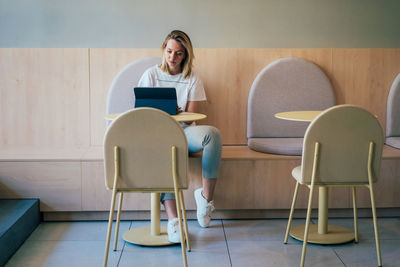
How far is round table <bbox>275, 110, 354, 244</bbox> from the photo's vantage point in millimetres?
2830

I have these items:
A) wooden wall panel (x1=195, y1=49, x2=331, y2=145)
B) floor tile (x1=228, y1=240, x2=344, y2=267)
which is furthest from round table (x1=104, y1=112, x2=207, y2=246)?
wooden wall panel (x1=195, y1=49, x2=331, y2=145)

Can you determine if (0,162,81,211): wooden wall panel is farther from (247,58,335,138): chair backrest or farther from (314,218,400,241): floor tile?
(314,218,400,241): floor tile

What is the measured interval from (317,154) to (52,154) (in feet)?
6.17

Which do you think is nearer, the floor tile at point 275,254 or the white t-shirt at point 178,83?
the floor tile at point 275,254

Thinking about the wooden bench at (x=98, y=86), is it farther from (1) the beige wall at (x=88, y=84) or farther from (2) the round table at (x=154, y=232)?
(2) the round table at (x=154, y=232)

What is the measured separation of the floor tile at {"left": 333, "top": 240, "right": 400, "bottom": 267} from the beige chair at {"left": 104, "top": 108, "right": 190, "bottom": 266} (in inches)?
35.7

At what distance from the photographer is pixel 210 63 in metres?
3.82

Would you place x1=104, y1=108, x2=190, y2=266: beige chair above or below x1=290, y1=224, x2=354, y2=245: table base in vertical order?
above

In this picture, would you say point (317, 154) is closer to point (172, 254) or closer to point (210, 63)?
point (172, 254)

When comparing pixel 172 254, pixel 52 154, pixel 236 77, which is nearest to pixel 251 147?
pixel 236 77

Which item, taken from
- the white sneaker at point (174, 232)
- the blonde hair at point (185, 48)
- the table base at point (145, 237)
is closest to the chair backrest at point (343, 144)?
the white sneaker at point (174, 232)

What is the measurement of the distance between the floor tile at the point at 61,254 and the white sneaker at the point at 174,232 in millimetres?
295

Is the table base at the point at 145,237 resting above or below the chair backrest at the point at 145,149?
below

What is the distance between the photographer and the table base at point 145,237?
2.79 metres
